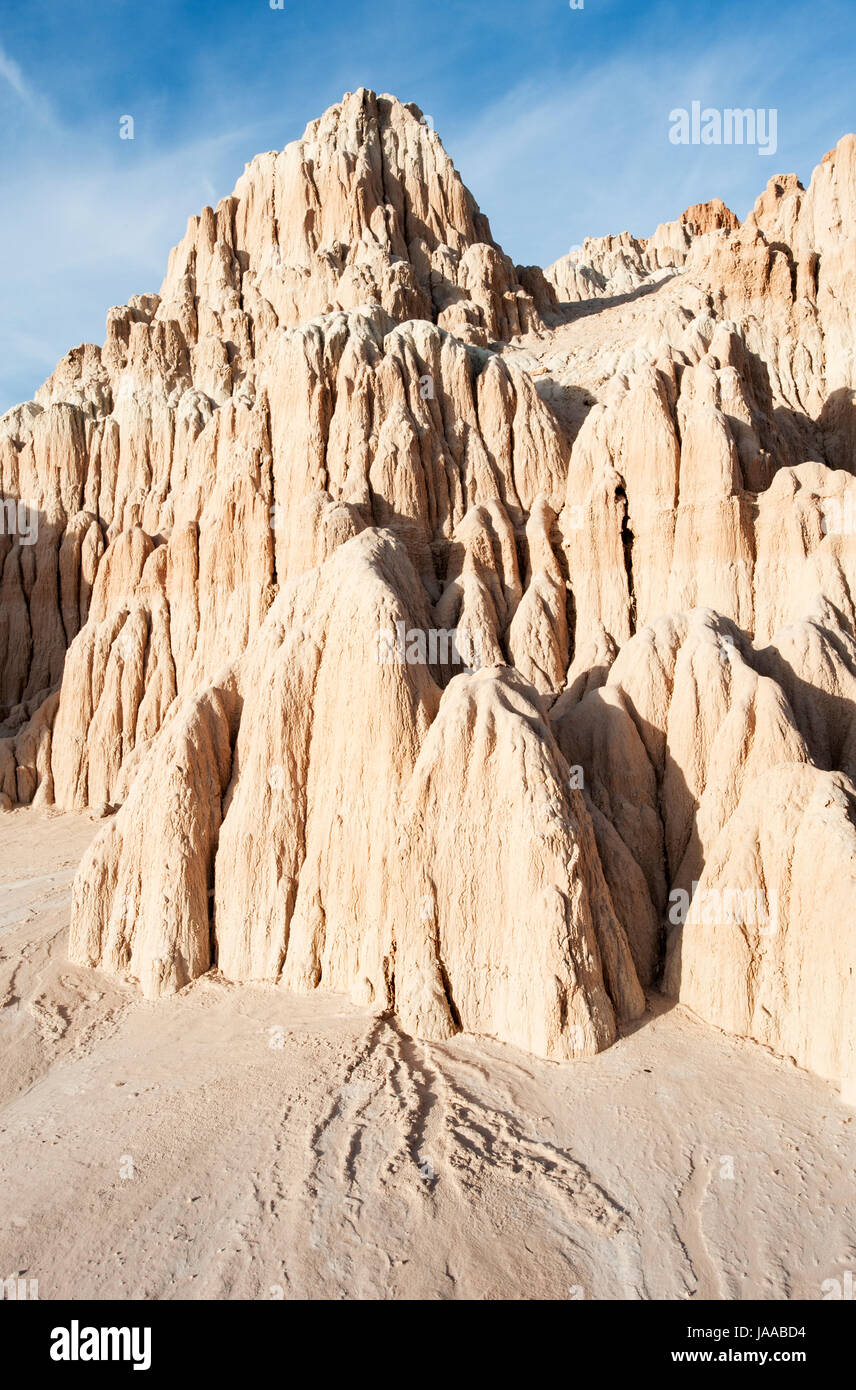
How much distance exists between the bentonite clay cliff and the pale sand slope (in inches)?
29.4

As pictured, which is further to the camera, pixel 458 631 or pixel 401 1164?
pixel 458 631

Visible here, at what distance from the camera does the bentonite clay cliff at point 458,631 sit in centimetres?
1039

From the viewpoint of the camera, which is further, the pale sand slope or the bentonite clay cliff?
the bentonite clay cliff

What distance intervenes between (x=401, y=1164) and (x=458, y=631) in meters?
10.8

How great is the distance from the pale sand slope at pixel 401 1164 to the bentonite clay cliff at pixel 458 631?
748mm

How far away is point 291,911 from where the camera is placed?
1215 centimetres

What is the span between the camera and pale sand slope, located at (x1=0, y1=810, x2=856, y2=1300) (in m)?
6.89

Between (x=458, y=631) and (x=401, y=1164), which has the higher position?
(x=458, y=631)

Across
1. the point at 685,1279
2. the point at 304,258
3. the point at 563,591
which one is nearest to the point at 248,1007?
the point at 685,1279

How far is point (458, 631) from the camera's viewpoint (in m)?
A: 16.8

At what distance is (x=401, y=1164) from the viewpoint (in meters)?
8.05

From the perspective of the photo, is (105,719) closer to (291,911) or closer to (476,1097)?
(291,911)

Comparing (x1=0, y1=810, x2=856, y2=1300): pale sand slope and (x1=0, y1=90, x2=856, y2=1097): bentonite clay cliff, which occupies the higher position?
(x1=0, y1=90, x2=856, y2=1097): bentonite clay cliff
